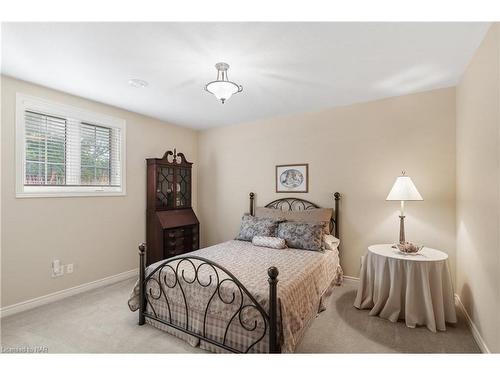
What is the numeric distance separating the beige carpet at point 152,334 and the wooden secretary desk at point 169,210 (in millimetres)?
1217

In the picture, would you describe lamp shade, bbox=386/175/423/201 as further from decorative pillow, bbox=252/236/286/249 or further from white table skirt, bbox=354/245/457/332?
decorative pillow, bbox=252/236/286/249

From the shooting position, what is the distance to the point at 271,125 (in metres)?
4.18

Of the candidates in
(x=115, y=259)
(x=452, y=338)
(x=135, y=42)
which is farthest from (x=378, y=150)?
(x=115, y=259)

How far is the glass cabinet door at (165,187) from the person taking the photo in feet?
13.1

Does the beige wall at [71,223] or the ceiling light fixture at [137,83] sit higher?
the ceiling light fixture at [137,83]

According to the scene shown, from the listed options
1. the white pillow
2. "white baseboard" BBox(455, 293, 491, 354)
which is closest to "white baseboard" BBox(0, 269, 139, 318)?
the white pillow

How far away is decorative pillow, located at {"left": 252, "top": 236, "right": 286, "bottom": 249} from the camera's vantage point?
3191mm

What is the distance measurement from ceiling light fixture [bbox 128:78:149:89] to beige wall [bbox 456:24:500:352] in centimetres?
309

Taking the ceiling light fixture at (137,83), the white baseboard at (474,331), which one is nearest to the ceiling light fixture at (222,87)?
the ceiling light fixture at (137,83)

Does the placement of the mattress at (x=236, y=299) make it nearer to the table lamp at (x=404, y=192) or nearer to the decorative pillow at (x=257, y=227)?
the decorative pillow at (x=257, y=227)

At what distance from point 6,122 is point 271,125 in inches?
132

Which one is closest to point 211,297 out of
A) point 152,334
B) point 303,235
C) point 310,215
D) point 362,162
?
point 152,334

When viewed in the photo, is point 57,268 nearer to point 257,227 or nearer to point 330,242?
point 257,227
